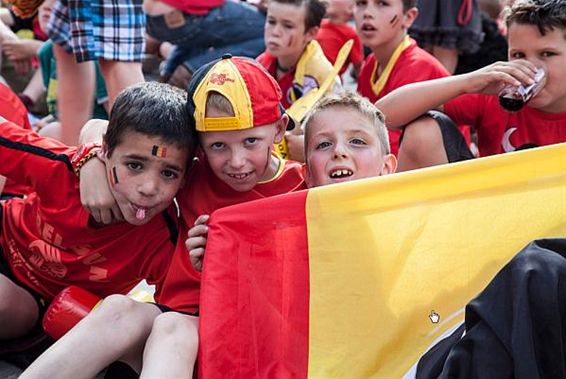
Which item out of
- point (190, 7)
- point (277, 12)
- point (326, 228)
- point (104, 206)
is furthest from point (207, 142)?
point (190, 7)

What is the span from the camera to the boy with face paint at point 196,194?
2.31m

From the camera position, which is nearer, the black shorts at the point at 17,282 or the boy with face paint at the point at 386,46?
the black shorts at the point at 17,282

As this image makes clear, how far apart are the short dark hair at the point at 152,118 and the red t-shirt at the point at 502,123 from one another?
3.54 ft

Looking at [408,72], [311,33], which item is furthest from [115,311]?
[311,33]

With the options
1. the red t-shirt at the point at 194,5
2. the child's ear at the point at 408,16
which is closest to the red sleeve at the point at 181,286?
the child's ear at the point at 408,16

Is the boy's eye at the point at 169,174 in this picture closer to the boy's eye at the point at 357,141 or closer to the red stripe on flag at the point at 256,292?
the red stripe on flag at the point at 256,292

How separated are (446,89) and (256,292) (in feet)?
3.80

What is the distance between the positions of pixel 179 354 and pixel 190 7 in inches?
142

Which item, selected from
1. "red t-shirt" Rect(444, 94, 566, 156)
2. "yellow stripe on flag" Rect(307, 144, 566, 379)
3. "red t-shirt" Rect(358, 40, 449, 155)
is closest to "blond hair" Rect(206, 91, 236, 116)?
"yellow stripe on flag" Rect(307, 144, 566, 379)

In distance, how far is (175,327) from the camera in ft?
7.68

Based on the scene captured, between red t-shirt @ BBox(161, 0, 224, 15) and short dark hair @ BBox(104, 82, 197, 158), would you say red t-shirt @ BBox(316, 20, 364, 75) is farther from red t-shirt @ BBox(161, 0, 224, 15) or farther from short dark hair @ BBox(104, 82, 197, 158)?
short dark hair @ BBox(104, 82, 197, 158)

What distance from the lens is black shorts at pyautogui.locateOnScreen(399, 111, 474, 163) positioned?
322 centimetres

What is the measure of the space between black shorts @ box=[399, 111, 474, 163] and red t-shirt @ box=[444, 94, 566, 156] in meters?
0.11

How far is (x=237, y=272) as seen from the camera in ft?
7.67
